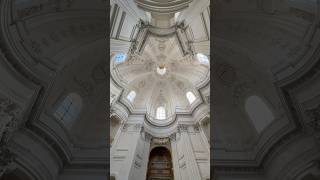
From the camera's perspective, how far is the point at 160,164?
2016 cm

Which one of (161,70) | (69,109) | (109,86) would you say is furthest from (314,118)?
(161,70)

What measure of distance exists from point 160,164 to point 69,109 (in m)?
10.8

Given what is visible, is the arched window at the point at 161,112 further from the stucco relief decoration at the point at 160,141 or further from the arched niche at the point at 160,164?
the arched niche at the point at 160,164

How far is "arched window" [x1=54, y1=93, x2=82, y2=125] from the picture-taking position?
1011cm

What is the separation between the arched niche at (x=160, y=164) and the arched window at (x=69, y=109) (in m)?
9.60

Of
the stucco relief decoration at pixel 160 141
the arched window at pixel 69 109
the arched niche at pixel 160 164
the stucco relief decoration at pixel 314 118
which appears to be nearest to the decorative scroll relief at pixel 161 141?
the stucco relief decoration at pixel 160 141

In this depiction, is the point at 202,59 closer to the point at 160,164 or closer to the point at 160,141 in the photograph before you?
the point at 160,141

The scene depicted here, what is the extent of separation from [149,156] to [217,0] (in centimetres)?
1253

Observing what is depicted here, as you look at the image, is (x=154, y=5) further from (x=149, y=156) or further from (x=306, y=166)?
(x=149, y=156)

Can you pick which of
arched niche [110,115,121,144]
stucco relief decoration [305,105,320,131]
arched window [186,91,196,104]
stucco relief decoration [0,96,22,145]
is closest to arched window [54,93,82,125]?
stucco relief decoration [0,96,22,145]

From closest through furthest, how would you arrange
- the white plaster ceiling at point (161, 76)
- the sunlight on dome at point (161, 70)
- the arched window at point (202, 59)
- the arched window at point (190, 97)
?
the arched window at point (202, 59) → the white plaster ceiling at point (161, 76) → the arched window at point (190, 97) → the sunlight on dome at point (161, 70)

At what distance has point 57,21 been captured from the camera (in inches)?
373

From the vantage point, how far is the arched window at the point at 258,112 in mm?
10984

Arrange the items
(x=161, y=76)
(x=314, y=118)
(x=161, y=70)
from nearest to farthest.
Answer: (x=314, y=118)
(x=161, y=70)
(x=161, y=76)
